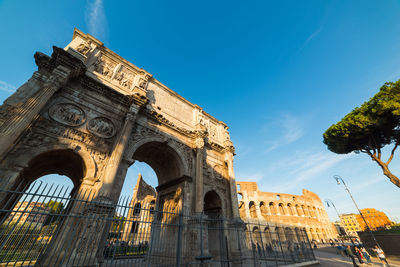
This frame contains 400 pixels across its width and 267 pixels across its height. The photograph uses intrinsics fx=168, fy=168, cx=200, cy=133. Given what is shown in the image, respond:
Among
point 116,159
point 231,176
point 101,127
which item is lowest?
point 116,159

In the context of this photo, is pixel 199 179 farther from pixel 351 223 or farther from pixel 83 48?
pixel 351 223

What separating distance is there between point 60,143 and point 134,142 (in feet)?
10.7

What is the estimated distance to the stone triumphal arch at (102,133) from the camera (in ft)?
21.4

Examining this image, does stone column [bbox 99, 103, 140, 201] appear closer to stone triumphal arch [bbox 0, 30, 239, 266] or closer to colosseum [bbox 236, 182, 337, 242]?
stone triumphal arch [bbox 0, 30, 239, 266]

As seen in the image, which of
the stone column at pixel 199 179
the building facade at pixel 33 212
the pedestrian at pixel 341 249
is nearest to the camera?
the building facade at pixel 33 212

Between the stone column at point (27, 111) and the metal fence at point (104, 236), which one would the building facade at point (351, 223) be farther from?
the stone column at point (27, 111)

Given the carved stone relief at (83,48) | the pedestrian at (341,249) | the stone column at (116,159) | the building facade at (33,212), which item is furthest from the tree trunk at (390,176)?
the carved stone relief at (83,48)

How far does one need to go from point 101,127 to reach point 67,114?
150 centimetres

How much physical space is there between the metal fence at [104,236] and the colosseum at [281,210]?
735 inches

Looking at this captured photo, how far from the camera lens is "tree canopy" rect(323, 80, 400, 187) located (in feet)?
44.4

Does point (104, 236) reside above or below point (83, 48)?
below

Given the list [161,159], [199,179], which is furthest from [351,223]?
[161,159]

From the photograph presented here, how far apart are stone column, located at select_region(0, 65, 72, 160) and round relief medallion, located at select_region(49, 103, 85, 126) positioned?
839mm

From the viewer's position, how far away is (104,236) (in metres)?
7.15
